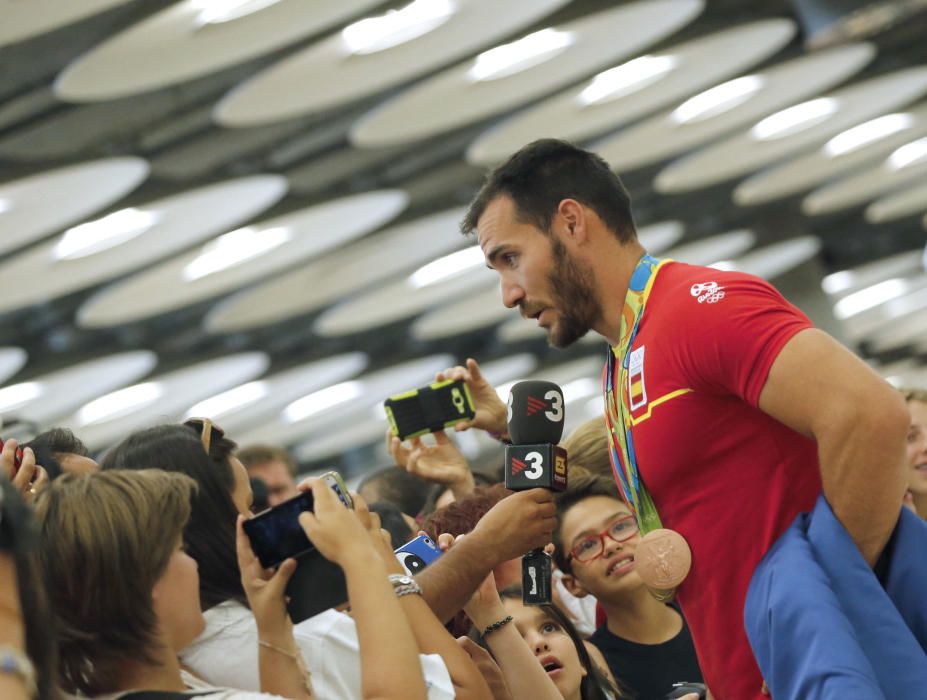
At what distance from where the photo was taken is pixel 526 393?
15.2ft

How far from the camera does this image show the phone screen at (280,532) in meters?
3.81

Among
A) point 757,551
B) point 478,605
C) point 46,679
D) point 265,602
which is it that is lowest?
point 478,605

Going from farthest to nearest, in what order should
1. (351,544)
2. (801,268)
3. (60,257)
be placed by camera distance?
(801,268) < (60,257) < (351,544)

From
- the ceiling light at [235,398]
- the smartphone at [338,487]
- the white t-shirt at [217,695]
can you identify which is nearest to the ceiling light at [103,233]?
the ceiling light at [235,398]

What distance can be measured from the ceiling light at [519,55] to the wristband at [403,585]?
410 inches

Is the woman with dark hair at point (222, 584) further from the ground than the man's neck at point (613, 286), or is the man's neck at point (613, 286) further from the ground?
the man's neck at point (613, 286)

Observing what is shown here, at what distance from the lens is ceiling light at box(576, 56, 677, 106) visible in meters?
16.0

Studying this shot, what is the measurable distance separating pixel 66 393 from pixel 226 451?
19.7 m

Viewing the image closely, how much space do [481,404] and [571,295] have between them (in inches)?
69.3

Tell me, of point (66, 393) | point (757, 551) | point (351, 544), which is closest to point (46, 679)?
point (351, 544)

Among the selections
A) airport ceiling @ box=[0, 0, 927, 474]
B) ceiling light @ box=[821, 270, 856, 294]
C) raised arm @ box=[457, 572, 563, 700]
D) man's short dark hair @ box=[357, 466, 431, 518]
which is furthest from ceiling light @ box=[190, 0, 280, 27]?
ceiling light @ box=[821, 270, 856, 294]

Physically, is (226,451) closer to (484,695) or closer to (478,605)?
(478,605)

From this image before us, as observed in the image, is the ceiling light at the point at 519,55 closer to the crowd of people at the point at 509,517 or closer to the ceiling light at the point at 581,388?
the crowd of people at the point at 509,517

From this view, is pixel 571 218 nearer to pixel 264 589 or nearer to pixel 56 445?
pixel 264 589
